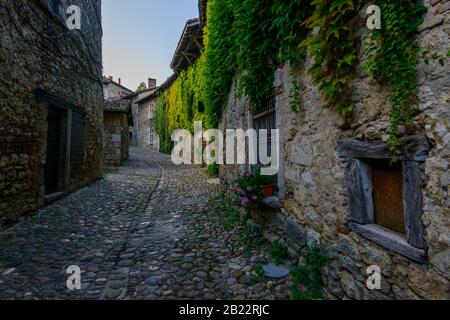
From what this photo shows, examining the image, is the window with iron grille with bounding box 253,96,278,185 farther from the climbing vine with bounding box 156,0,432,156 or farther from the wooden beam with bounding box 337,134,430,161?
the wooden beam with bounding box 337,134,430,161

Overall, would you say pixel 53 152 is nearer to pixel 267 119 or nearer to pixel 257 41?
pixel 267 119

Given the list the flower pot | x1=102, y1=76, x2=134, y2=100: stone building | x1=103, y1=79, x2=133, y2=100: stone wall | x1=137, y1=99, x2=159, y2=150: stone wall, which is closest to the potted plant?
the flower pot

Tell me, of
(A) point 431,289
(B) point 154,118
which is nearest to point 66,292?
(A) point 431,289

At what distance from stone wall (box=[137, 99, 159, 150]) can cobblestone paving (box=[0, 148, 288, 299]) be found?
20668 millimetres

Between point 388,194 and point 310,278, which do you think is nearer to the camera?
point 388,194

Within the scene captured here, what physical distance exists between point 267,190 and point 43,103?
4792mm

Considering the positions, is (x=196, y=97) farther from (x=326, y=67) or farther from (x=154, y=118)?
(x=154, y=118)

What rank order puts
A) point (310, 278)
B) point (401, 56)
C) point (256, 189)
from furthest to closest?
1. point (256, 189)
2. point (310, 278)
3. point (401, 56)

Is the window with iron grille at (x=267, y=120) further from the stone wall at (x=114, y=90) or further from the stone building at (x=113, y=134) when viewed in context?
the stone wall at (x=114, y=90)

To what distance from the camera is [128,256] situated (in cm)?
307

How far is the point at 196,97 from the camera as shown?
1217 centimetres

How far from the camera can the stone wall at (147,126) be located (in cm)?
2545

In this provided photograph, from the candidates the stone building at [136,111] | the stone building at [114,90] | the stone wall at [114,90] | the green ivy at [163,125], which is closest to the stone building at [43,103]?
the green ivy at [163,125]

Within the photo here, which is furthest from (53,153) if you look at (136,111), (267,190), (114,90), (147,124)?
(114,90)
